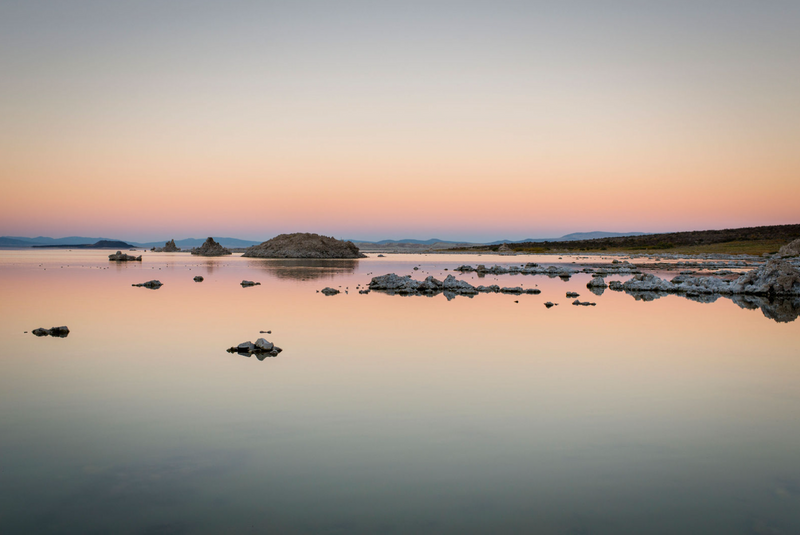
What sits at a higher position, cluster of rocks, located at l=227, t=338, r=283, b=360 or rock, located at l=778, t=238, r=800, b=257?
rock, located at l=778, t=238, r=800, b=257

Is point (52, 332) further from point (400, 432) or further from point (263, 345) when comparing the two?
point (400, 432)

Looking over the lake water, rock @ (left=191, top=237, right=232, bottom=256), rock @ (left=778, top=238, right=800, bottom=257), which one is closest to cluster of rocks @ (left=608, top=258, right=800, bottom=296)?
the lake water

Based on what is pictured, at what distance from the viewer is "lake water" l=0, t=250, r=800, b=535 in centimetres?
441

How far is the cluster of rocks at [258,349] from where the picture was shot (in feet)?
34.7

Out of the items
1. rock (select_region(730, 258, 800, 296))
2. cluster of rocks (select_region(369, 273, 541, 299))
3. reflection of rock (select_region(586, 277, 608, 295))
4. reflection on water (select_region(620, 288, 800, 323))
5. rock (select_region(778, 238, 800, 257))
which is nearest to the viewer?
reflection on water (select_region(620, 288, 800, 323))

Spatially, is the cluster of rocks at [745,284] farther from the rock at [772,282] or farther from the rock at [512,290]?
the rock at [512,290]

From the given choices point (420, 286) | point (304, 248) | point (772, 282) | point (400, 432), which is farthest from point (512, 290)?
point (304, 248)

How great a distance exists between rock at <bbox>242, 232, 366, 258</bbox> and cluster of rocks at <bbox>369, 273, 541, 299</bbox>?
5031 centimetres

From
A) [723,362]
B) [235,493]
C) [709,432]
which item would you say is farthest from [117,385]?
[723,362]

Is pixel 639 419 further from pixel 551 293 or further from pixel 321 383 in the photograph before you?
pixel 551 293

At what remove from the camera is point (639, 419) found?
6.85 metres

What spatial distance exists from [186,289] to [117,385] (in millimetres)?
17319

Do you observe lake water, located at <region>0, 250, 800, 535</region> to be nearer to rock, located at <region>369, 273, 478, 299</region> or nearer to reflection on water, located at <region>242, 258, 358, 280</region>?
rock, located at <region>369, 273, 478, 299</region>

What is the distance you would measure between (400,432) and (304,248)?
7122 centimetres
